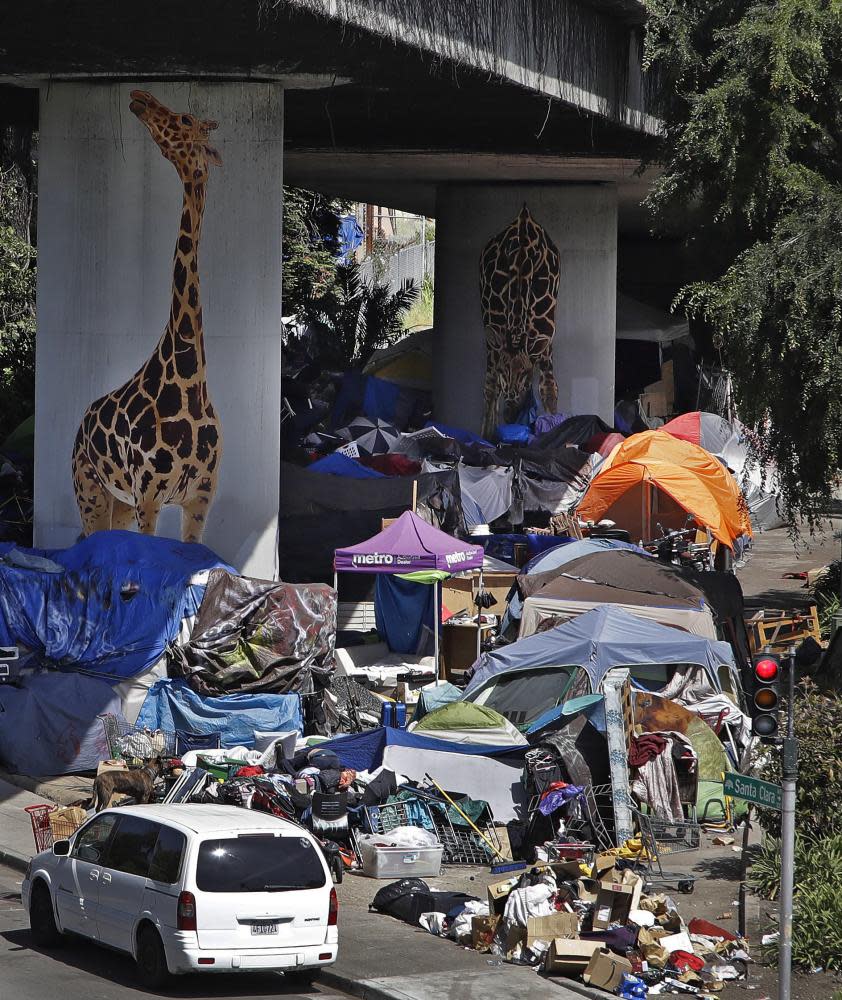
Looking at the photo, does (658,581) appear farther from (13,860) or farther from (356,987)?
(356,987)

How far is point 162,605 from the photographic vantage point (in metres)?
20.6

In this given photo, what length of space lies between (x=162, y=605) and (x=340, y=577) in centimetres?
677

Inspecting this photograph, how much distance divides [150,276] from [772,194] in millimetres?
8548

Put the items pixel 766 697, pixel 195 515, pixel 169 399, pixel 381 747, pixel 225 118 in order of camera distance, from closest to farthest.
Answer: pixel 766 697 → pixel 381 747 → pixel 225 118 → pixel 169 399 → pixel 195 515

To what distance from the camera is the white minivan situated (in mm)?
11625

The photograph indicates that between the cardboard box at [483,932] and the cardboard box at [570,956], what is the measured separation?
0.85 meters

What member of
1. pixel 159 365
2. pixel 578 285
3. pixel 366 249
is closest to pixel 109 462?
pixel 159 365

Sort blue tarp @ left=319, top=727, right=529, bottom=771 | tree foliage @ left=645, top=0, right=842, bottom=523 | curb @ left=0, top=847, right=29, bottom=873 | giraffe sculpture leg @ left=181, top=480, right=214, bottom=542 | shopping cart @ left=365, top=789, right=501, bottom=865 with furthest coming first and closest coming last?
giraffe sculpture leg @ left=181, top=480, right=214, bottom=542 < tree foliage @ left=645, top=0, right=842, bottom=523 < blue tarp @ left=319, top=727, right=529, bottom=771 < curb @ left=0, top=847, right=29, bottom=873 < shopping cart @ left=365, top=789, right=501, bottom=865

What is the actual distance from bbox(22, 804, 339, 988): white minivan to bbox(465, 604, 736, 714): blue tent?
21.8ft

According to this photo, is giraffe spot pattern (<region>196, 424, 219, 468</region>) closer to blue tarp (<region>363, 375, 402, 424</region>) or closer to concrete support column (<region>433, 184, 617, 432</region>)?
blue tarp (<region>363, 375, 402, 424</region>)

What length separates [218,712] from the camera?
19.8 meters

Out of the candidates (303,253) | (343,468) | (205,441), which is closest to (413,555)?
(205,441)

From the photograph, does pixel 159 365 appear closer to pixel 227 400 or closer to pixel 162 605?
pixel 227 400

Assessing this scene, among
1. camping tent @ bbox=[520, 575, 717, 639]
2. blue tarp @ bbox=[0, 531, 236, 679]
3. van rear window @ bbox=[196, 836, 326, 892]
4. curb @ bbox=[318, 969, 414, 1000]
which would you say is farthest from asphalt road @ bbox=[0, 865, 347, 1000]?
camping tent @ bbox=[520, 575, 717, 639]
